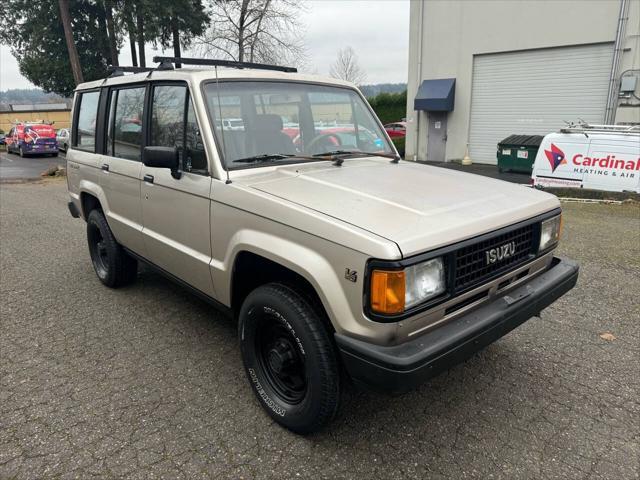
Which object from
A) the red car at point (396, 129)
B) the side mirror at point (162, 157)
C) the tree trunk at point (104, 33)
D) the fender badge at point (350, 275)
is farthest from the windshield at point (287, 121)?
the tree trunk at point (104, 33)

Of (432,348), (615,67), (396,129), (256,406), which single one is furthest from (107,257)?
(396,129)

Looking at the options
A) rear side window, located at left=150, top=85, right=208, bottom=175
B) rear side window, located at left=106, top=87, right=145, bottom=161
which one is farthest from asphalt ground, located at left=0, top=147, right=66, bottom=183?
rear side window, located at left=150, top=85, right=208, bottom=175

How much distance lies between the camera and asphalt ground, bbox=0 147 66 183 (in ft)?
53.0

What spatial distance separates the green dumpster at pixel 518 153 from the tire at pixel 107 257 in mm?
12822

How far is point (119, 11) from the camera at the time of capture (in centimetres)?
2341

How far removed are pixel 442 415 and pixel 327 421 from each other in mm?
791

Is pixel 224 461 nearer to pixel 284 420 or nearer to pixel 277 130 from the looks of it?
pixel 284 420

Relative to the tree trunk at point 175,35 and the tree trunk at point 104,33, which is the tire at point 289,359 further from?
the tree trunk at point 104,33

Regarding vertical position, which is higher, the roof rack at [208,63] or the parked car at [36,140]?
the roof rack at [208,63]

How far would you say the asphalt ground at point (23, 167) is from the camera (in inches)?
635

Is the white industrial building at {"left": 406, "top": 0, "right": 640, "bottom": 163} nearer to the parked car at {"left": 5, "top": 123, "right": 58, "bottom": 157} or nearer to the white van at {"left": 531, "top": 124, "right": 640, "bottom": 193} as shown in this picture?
→ the white van at {"left": 531, "top": 124, "right": 640, "bottom": 193}

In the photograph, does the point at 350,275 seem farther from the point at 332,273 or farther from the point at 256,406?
the point at 256,406

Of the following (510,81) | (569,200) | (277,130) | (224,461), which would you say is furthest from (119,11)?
(224,461)

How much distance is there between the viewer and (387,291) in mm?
2051
